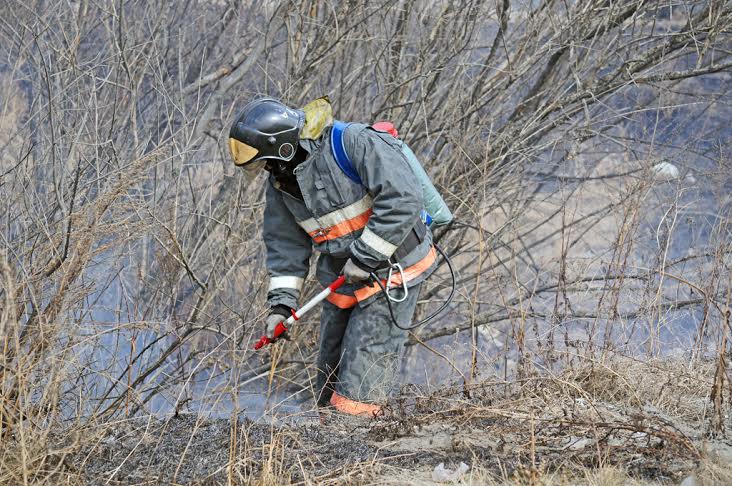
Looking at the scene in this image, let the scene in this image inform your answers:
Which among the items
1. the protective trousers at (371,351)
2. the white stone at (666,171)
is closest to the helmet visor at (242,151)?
the protective trousers at (371,351)

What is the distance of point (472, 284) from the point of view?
24.4ft

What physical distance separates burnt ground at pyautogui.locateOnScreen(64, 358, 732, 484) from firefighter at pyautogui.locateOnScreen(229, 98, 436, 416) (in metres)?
0.29

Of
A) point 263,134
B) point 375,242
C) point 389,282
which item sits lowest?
point 389,282

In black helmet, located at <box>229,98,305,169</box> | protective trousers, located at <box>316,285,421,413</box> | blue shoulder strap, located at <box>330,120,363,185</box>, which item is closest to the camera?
black helmet, located at <box>229,98,305,169</box>

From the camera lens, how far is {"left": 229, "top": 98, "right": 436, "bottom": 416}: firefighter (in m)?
3.46

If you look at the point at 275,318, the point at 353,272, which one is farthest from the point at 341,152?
the point at 275,318

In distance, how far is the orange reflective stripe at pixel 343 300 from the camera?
3.81 metres

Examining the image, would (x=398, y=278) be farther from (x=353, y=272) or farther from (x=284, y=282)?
(x=284, y=282)

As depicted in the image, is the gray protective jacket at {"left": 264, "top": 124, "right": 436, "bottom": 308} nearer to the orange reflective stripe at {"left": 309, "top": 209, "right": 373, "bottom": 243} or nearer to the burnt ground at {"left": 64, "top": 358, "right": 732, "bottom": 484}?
the orange reflective stripe at {"left": 309, "top": 209, "right": 373, "bottom": 243}

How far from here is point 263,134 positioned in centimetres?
345

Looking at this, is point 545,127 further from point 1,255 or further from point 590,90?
point 1,255

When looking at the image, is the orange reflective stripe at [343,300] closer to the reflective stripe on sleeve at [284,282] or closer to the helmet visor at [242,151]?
the reflective stripe on sleeve at [284,282]

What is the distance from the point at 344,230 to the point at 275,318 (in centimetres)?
57

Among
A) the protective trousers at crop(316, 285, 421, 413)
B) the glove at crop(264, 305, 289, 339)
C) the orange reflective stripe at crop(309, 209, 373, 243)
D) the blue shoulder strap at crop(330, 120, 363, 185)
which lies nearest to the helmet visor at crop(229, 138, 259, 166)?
the blue shoulder strap at crop(330, 120, 363, 185)
